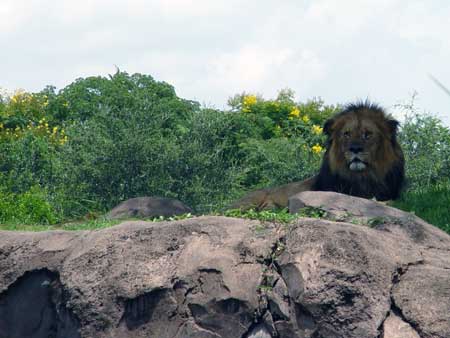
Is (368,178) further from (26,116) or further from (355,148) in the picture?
(26,116)

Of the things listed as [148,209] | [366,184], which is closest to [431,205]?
[366,184]

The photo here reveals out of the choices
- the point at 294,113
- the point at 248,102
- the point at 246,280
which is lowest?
the point at 246,280

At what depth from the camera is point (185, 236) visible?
8461 mm

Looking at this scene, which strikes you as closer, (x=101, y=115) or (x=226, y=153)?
(x=101, y=115)

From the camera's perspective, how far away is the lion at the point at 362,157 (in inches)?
499

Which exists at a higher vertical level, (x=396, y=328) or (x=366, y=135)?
(x=366, y=135)

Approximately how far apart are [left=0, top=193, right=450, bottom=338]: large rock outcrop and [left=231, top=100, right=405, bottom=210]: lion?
3.73 m

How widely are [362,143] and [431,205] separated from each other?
1.18 m

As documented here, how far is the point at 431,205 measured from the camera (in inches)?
470

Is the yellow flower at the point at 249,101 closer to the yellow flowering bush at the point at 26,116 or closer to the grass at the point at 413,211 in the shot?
the yellow flowering bush at the point at 26,116

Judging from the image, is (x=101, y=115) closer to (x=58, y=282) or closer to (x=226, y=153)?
(x=226, y=153)

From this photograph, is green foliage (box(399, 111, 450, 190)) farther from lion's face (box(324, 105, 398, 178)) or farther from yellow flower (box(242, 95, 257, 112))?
yellow flower (box(242, 95, 257, 112))

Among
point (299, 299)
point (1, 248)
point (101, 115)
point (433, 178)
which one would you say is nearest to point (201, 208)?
point (101, 115)

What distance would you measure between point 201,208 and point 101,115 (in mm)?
2243
